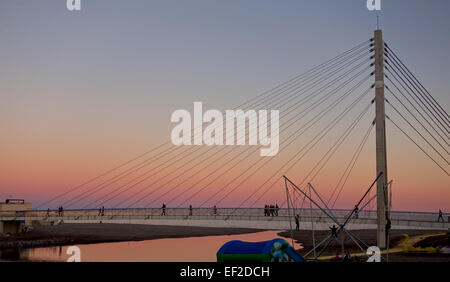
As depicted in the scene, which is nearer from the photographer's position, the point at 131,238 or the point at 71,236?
the point at 71,236

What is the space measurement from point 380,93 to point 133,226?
61.3 metres

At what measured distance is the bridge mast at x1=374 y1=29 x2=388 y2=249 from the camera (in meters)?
36.3

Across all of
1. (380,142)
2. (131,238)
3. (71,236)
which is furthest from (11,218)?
(380,142)

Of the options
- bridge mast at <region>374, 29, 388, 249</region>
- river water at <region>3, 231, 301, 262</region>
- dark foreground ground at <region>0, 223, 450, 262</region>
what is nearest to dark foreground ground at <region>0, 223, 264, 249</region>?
dark foreground ground at <region>0, 223, 450, 262</region>

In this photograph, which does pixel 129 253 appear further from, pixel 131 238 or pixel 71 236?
pixel 131 238

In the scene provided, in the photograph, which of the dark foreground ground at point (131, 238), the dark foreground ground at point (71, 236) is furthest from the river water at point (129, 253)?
the dark foreground ground at point (131, 238)

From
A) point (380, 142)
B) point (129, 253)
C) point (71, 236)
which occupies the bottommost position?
point (129, 253)

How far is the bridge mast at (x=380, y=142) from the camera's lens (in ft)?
119

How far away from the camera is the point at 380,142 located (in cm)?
3738

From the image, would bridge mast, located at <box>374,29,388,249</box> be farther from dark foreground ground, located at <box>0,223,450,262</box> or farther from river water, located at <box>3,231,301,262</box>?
river water, located at <box>3,231,301,262</box>
